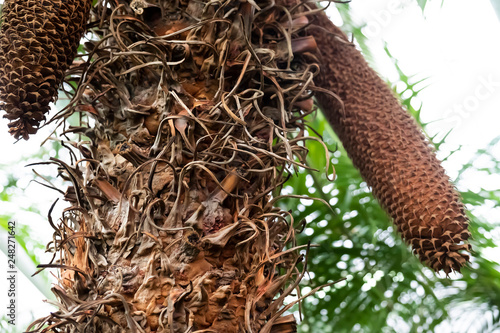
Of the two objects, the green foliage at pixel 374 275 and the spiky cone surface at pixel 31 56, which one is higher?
the spiky cone surface at pixel 31 56

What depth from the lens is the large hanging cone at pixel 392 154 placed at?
527 mm

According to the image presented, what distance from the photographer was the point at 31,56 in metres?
0.36

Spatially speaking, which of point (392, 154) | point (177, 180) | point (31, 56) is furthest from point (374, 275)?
point (31, 56)

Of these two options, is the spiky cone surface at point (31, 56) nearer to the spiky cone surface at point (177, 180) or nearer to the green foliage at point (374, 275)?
the spiky cone surface at point (177, 180)

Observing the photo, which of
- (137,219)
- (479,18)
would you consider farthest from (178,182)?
(479,18)

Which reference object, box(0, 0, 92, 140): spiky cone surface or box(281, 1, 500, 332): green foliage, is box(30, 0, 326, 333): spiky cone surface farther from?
box(281, 1, 500, 332): green foliage

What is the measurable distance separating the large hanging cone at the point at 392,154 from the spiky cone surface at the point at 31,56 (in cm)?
36

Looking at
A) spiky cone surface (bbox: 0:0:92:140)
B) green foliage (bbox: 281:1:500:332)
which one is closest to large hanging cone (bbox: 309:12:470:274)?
spiky cone surface (bbox: 0:0:92:140)

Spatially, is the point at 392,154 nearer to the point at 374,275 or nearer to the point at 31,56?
the point at 31,56

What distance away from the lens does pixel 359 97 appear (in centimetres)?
64

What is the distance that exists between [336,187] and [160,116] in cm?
92

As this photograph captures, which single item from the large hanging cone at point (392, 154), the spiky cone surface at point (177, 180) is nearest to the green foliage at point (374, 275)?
the large hanging cone at point (392, 154)

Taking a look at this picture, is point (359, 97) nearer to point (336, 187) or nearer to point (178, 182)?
point (178, 182)

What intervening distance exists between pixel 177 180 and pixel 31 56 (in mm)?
157
